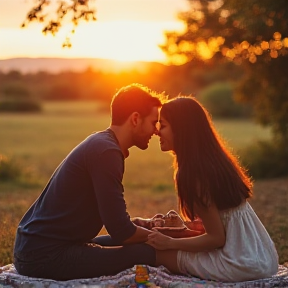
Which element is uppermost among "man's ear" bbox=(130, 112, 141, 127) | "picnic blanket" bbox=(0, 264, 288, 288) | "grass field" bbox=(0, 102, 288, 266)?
"man's ear" bbox=(130, 112, 141, 127)

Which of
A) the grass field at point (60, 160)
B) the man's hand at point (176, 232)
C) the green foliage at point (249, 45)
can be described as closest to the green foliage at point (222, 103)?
the grass field at point (60, 160)

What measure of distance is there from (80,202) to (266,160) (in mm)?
13766

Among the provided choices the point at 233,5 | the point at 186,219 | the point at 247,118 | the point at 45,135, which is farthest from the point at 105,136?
the point at 247,118

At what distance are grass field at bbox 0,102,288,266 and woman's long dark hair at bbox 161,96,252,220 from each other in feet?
5.81

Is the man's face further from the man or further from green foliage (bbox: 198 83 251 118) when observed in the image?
green foliage (bbox: 198 83 251 118)

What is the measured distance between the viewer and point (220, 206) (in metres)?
5.18

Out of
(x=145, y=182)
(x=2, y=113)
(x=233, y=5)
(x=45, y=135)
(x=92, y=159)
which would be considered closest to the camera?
(x=92, y=159)

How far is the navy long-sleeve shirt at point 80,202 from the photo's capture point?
5070mm

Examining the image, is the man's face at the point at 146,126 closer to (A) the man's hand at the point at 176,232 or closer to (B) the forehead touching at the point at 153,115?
(B) the forehead touching at the point at 153,115

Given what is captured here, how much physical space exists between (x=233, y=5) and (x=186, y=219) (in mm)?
7677

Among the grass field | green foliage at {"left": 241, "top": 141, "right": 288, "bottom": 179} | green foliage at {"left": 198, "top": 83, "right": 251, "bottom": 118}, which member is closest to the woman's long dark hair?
the grass field

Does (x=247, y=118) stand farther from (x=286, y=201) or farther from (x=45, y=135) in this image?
(x=286, y=201)

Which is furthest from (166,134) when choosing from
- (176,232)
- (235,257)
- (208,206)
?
(235,257)

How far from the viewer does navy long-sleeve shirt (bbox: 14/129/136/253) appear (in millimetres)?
5070
